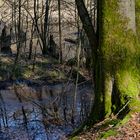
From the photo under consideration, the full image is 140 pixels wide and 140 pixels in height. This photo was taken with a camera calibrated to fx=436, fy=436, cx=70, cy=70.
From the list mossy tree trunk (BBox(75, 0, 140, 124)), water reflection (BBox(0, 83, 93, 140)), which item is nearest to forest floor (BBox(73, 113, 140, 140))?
mossy tree trunk (BBox(75, 0, 140, 124))

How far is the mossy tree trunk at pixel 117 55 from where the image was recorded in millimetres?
8547

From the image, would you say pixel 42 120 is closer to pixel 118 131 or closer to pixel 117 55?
pixel 117 55

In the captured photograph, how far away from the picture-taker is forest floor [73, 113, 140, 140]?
7.76m

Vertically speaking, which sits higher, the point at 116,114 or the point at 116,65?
the point at 116,65

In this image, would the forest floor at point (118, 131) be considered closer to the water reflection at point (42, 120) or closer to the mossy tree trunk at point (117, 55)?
the mossy tree trunk at point (117, 55)

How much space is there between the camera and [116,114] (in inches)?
338

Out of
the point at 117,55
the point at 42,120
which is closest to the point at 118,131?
the point at 117,55

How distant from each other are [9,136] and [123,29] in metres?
5.15

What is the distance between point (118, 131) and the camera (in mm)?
7906

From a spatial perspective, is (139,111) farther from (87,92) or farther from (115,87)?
(87,92)

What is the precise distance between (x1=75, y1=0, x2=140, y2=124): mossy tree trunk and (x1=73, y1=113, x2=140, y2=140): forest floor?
1.33ft

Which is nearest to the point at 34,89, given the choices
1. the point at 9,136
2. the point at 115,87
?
the point at 9,136

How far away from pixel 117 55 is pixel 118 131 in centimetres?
157

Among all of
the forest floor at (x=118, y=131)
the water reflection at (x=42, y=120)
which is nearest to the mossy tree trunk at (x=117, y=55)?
the forest floor at (x=118, y=131)
